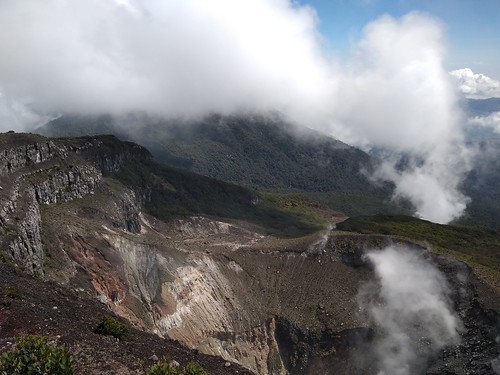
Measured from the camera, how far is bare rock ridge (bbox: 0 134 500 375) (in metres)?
79.1

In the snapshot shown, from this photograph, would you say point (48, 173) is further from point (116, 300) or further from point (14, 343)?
point (14, 343)

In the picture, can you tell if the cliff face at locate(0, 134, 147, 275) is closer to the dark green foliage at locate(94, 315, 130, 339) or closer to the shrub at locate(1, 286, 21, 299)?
the shrub at locate(1, 286, 21, 299)

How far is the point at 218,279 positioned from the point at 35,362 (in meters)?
83.2

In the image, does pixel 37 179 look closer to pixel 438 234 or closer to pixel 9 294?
pixel 9 294

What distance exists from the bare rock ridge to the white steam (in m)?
2.25

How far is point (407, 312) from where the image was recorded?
95250 mm

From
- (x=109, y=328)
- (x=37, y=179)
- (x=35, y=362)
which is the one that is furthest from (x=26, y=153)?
(x=35, y=362)

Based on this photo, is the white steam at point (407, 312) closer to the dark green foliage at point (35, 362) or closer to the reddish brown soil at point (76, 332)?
the reddish brown soil at point (76, 332)

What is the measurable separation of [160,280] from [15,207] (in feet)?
105

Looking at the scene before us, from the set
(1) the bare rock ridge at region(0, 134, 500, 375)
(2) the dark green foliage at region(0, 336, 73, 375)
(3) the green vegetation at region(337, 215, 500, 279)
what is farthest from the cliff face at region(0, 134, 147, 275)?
(3) the green vegetation at region(337, 215, 500, 279)

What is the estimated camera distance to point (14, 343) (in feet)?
104

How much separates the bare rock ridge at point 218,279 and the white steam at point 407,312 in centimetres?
225

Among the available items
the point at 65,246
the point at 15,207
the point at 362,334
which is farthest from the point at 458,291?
the point at 15,207

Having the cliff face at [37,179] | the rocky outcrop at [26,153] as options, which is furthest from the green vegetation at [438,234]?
the rocky outcrop at [26,153]
